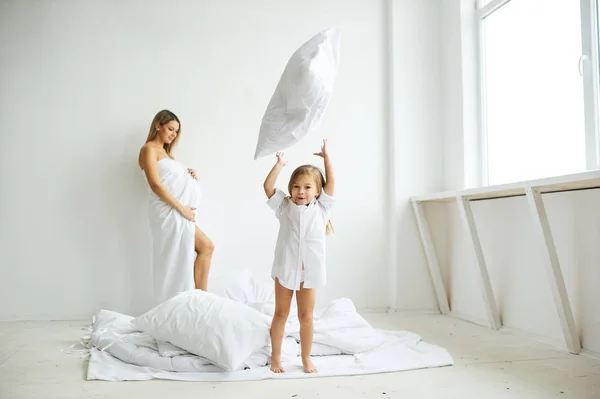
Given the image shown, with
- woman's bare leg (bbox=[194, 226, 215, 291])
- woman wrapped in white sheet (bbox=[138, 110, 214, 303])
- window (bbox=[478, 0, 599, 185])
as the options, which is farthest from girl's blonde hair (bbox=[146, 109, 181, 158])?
window (bbox=[478, 0, 599, 185])

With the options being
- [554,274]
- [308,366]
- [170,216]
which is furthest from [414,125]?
[308,366]

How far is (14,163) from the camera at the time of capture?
12.1 ft

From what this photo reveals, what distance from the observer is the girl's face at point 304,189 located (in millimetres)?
2289

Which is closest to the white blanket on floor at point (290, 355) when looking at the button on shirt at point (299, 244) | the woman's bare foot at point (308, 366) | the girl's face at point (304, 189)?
the woman's bare foot at point (308, 366)

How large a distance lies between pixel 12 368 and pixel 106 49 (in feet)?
7.87

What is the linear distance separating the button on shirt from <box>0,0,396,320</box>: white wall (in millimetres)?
1672

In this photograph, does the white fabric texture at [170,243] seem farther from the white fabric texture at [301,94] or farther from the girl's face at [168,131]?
the white fabric texture at [301,94]

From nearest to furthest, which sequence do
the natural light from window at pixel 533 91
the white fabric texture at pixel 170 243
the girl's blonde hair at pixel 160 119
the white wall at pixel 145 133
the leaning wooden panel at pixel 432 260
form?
the natural light from window at pixel 533 91, the white fabric texture at pixel 170 243, the girl's blonde hair at pixel 160 119, the white wall at pixel 145 133, the leaning wooden panel at pixel 432 260

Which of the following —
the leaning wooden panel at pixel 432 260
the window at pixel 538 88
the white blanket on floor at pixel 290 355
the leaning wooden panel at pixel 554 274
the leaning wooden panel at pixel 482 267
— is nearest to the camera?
the white blanket on floor at pixel 290 355

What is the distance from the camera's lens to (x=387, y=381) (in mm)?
2148

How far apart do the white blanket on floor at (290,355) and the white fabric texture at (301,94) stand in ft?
3.11

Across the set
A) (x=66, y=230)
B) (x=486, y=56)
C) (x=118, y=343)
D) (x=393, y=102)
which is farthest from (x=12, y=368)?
(x=486, y=56)

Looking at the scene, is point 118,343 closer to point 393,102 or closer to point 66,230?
point 66,230

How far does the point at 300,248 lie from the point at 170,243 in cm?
141
